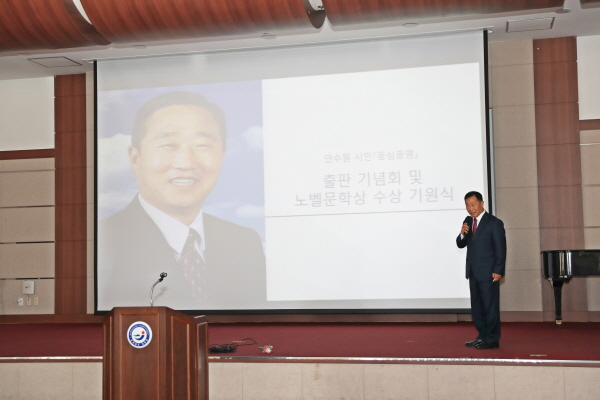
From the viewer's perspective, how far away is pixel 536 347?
4785mm

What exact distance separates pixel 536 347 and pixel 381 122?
2811 millimetres

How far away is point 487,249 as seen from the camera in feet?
15.2

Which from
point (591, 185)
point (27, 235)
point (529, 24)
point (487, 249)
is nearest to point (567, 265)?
point (591, 185)

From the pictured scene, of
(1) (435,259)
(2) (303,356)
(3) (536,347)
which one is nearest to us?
(2) (303,356)

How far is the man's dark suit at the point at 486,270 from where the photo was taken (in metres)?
4.60

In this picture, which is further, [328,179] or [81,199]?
[81,199]

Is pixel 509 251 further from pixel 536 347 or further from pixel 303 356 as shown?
pixel 303 356

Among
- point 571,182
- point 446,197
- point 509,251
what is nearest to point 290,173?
point 446,197

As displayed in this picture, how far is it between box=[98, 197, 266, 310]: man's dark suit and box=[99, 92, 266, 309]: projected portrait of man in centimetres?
1

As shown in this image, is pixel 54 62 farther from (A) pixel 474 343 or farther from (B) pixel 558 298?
(B) pixel 558 298

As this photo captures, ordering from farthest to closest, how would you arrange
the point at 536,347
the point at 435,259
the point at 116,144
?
the point at 116,144, the point at 435,259, the point at 536,347

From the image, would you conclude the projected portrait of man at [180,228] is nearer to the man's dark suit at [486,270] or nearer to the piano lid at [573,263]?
the man's dark suit at [486,270]

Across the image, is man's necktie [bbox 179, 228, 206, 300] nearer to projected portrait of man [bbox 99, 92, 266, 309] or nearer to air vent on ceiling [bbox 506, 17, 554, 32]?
projected portrait of man [bbox 99, 92, 266, 309]

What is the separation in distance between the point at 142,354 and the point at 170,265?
379cm
